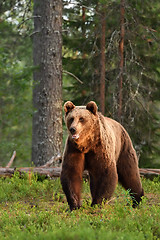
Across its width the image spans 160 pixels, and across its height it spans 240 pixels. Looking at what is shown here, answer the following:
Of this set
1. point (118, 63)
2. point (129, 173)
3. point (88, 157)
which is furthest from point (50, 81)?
point (88, 157)

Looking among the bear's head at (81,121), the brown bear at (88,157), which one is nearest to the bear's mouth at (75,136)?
the bear's head at (81,121)

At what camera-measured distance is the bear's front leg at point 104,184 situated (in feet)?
18.0

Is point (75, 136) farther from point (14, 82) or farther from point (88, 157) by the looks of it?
point (14, 82)

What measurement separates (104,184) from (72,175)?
21.1 inches

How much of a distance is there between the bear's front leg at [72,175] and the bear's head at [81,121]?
332 mm

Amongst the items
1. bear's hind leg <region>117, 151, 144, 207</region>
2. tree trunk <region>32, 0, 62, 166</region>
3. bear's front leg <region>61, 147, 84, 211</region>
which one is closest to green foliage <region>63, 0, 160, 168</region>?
tree trunk <region>32, 0, 62, 166</region>

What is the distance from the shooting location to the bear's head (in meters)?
5.05

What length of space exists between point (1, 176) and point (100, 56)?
4.99 m

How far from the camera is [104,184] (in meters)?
5.47

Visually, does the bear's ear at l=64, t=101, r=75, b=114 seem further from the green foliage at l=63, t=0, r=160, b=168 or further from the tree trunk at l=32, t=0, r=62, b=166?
Result: the green foliage at l=63, t=0, r=160, b=168

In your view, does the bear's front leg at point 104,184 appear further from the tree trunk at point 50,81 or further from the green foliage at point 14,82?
the green foliage at point 14,82

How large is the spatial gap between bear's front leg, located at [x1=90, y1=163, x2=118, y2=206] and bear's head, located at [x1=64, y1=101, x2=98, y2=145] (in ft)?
2.09

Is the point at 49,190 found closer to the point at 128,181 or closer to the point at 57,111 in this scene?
the point at 128,181

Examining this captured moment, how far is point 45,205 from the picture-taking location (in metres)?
6.50
